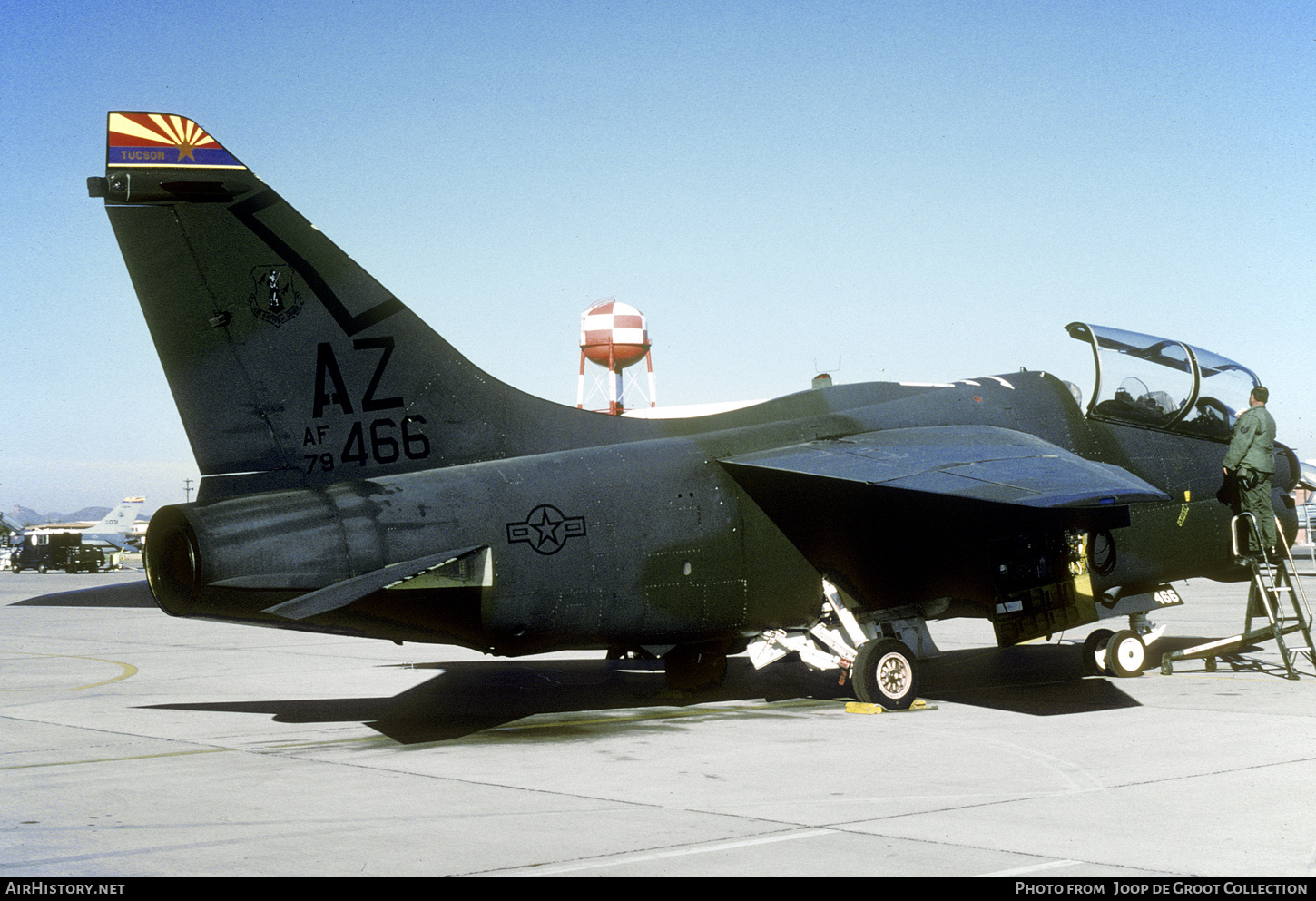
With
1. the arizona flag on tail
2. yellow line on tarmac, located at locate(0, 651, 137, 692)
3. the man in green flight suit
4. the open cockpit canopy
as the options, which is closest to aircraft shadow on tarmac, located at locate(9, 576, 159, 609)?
yellow line on tarmac, located at locate(0, 651, 137, 692)

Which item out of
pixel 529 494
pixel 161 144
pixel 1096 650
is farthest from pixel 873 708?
pixel 161 144

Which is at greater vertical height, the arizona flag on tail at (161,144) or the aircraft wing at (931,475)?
the arizona flag on tail at (161,144)

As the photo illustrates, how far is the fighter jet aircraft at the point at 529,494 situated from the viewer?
10094mm

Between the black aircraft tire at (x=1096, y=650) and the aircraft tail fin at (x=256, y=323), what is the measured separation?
8736mm

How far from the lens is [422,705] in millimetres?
13453

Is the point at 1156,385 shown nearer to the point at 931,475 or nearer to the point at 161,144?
the point at 931,475

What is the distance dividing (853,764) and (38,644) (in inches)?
756

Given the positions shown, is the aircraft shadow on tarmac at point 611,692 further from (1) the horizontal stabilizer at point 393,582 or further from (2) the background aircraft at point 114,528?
(2) the background aircraft at point 114,528

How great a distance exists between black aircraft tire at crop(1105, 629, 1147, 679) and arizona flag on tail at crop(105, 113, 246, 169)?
11431mm

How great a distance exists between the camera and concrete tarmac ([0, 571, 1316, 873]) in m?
6.32

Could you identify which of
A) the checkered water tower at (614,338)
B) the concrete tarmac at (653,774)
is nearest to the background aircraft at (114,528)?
the checkered water tower at (614,338)

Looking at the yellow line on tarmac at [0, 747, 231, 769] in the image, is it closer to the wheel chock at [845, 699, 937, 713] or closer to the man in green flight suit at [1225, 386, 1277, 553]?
the wheel chock at [845, 699, 937, 713]

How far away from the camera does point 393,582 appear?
952 centimetres

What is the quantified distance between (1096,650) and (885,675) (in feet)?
13.6
